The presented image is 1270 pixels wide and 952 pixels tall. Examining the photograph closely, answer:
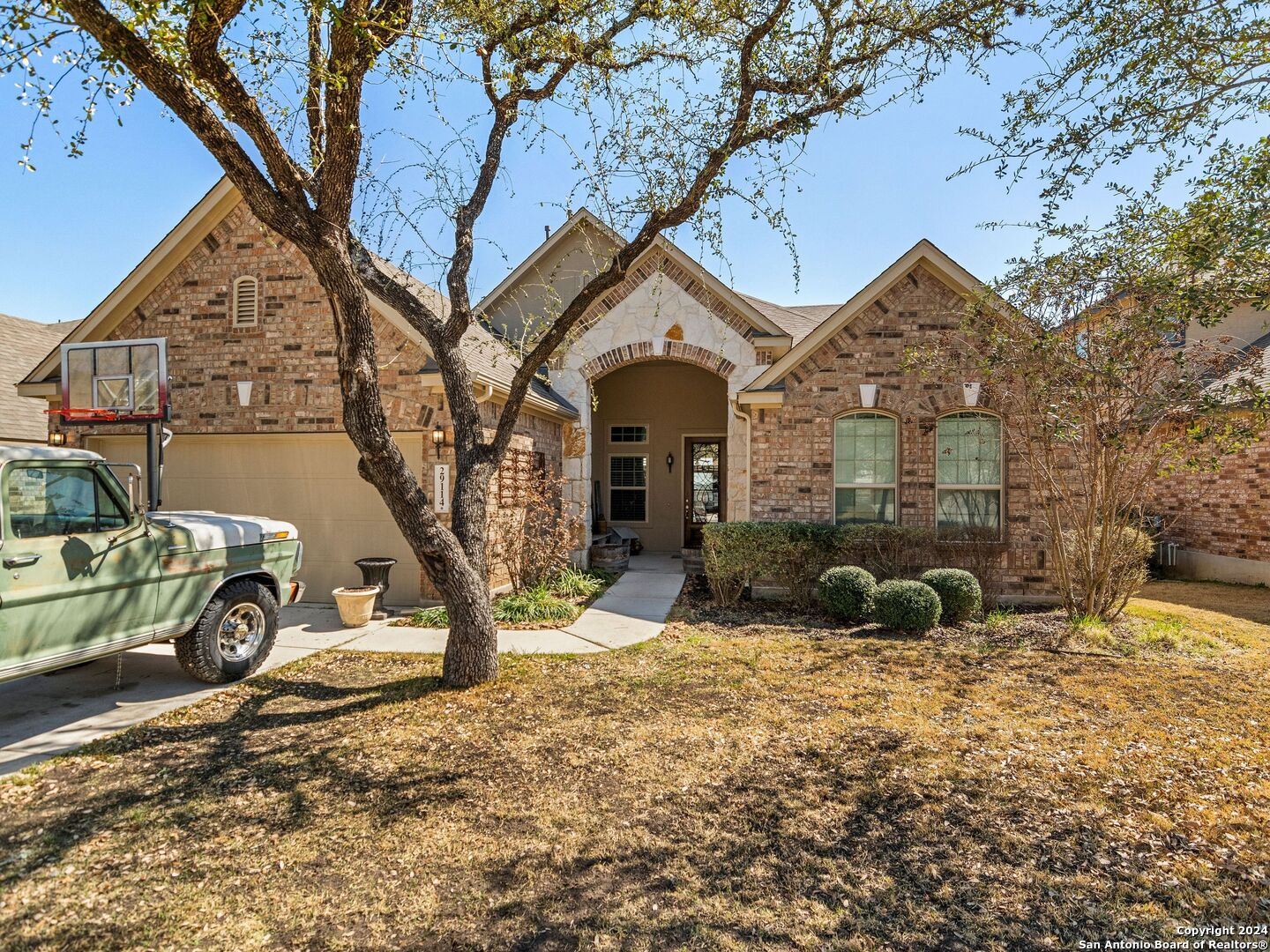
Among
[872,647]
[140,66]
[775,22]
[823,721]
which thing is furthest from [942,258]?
[140,66]

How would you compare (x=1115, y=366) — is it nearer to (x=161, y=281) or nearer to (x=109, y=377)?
(x=109, y=377)

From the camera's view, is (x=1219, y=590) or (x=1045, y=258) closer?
(x=1045, y=258)

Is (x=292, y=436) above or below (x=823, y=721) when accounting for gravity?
above

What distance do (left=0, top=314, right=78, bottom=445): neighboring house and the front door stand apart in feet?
40.4

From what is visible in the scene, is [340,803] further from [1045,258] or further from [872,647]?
[1045,258]

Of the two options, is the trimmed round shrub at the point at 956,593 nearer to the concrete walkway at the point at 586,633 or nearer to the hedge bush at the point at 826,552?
the hedge bush at the point at 826,552

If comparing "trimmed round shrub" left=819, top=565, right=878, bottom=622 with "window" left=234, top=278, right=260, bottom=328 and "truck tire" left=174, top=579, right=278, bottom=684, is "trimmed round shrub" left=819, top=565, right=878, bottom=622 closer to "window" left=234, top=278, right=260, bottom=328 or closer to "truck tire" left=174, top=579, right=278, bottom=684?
"truck tire" left=174, top=579, right=278, bottom=684

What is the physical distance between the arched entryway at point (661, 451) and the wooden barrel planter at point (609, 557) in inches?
96.6

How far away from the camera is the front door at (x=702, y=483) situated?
49.1 ft

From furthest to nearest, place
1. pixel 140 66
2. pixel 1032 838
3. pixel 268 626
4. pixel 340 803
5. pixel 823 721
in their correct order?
pixel 268 626
pixel 823 721
pixel 140 66
pixel 340 803
pixel 1032 838

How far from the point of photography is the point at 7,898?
292 cm

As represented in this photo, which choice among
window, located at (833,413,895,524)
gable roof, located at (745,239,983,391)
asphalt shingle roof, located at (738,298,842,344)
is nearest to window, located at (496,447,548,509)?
gable roof, located at (745,239,983,391)

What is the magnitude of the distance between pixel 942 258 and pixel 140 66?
9.33 metres

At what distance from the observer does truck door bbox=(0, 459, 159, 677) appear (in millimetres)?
4242
